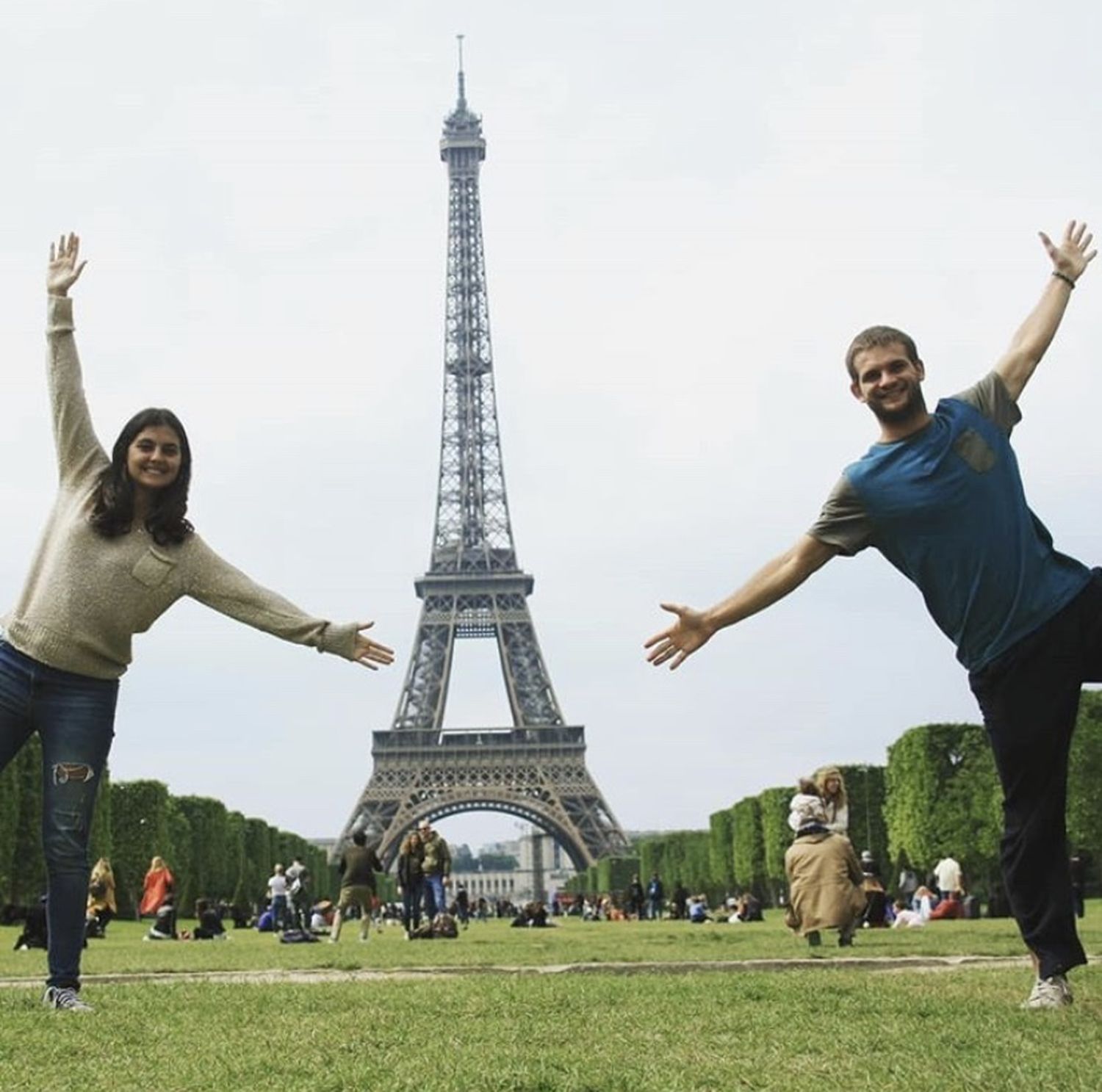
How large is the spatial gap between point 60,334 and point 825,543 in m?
3.09

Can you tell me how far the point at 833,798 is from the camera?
13898 millimetres

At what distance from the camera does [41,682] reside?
6414 millimetres

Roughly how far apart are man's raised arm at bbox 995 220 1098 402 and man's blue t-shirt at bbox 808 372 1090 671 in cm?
25

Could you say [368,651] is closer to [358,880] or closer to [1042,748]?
A: [1042,748]

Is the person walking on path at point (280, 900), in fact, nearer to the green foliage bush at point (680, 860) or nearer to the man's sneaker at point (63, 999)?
the man's sneaker at point (63, 999)

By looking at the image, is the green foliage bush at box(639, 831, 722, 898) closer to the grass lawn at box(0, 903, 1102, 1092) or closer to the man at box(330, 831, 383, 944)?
the man at box(330, 831, 383, 944)

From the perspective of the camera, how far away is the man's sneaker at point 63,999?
6.54 metres

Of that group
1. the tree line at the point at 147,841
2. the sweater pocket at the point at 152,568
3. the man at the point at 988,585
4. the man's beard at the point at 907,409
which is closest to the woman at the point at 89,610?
the sweater pocket at the point at 152,568

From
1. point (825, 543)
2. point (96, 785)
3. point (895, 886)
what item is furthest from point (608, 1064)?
point (895, 886)

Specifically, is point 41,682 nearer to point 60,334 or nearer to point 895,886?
point 60,334

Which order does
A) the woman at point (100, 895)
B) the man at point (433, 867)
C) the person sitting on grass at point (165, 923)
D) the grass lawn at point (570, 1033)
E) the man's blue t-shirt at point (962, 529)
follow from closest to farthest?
the grass lawn at point (570, 1033) → the man's blue t-shirt at point (962, 529) → the woman at point (100, 895) → the man at point (433, 867) → the person sitting on grass at point (165, 923)

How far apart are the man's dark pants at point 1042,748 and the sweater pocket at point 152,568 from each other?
2925 millimetres

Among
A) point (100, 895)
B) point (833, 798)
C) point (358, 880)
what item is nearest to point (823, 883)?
point (833, 798)

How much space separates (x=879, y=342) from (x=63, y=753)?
10.7 ft
